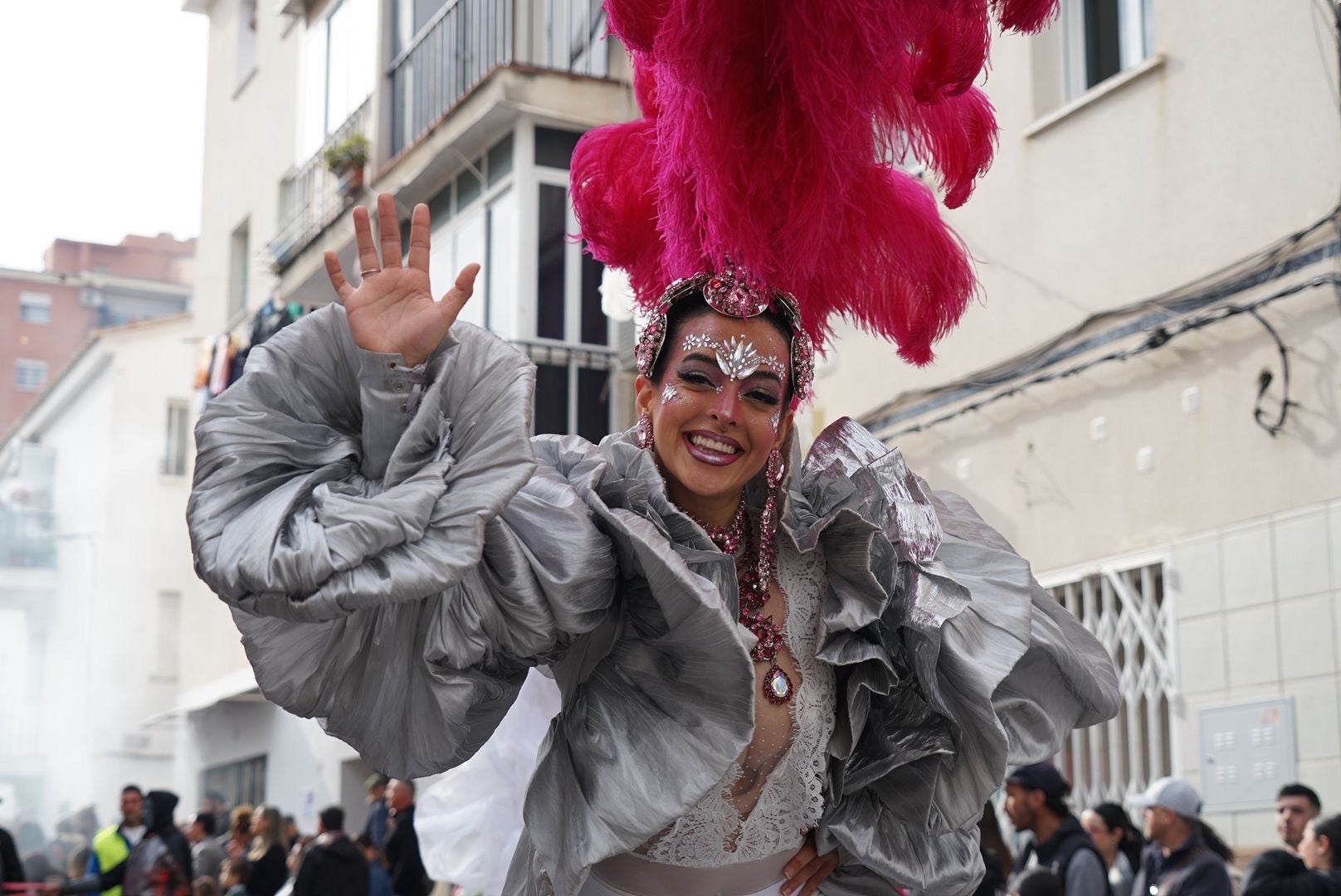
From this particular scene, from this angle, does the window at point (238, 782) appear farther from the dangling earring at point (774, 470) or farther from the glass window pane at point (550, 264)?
the dangling earring at point (774, 470)

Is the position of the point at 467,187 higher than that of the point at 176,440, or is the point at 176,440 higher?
the point at 467,187

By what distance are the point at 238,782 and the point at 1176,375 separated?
49.5ft

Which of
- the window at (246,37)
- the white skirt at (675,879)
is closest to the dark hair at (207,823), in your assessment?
the white skirt at (675,879)

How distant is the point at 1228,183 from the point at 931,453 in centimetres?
255

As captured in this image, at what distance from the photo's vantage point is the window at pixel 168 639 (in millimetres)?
23938

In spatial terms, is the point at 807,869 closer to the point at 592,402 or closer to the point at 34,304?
the point at 592,402

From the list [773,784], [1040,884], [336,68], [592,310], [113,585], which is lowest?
[1040,884]

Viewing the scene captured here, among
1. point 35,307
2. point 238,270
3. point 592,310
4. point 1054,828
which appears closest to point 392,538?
point 1054,828

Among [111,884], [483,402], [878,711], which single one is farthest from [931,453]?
[483,402]

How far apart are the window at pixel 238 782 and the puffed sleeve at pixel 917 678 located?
16.8 metres

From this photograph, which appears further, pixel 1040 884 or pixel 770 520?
pixel 1040 884

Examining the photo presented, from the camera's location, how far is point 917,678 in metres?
2.98

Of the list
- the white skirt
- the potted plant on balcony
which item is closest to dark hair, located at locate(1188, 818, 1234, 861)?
the white skirt

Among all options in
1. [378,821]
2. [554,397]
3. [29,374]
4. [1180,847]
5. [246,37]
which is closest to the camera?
[1180,847]
